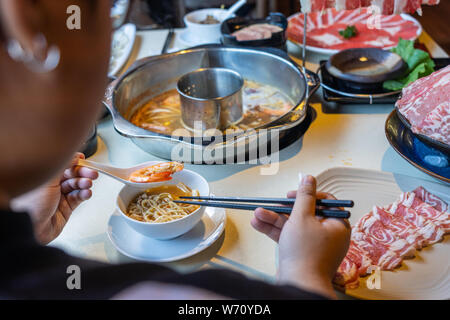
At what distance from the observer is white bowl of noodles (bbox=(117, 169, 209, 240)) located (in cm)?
112

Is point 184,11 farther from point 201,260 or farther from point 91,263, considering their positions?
point 91,263

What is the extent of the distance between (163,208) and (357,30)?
208 centimetres

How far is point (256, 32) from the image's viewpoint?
230 cm

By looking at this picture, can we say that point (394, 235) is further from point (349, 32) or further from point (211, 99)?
point (349, 32)

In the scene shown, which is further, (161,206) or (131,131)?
(131,131)

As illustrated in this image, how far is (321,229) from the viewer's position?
0.93 metres

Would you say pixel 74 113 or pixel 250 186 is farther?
pixel 250 186

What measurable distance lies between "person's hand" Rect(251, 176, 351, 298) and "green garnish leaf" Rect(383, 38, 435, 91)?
1072 millimetres

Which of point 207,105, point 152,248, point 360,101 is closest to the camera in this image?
point 152,248

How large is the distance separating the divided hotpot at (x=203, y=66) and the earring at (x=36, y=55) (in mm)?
898

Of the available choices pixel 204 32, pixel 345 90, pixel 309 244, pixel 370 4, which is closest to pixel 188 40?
pixel 204 32

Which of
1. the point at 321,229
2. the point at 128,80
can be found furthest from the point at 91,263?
the point at 128,80

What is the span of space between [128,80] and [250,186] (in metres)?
0.90

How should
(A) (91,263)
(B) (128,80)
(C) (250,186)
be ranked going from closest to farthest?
(A) (91,263)
(C) (250,186)
(B) (128,80)
